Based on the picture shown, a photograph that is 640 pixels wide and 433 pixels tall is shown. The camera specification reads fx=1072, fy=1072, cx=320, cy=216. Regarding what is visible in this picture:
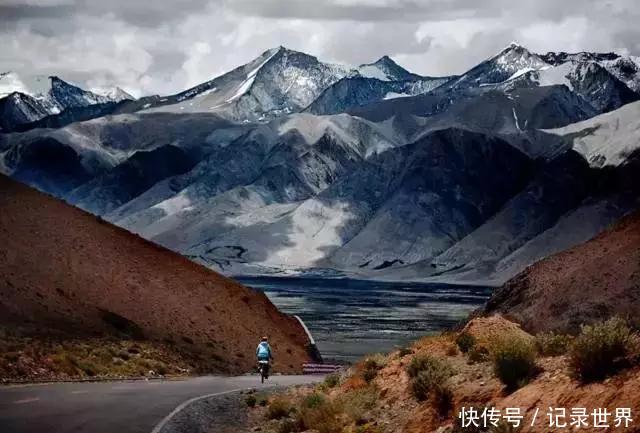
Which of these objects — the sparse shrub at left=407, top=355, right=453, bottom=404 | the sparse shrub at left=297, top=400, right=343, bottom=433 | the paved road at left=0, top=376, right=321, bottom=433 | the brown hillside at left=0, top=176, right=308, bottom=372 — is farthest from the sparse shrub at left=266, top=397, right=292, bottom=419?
the brown hillside at left=0, top=176, right=308, bottom=372

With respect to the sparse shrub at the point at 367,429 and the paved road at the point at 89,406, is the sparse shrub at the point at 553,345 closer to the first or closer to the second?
the sparse shrub at the point at 367,429

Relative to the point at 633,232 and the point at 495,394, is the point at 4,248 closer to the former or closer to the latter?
the point at 633,232

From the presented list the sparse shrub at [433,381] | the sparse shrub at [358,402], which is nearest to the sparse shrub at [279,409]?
the sparse shrub at [358,402]

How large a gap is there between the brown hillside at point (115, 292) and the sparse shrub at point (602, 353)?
3161 cm

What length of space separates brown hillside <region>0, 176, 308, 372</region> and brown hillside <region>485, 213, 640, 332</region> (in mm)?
15010

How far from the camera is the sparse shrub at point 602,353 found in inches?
619

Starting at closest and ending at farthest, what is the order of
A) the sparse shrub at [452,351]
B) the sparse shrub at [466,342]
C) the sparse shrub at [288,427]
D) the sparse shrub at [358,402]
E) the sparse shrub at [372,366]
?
the sparse shrub at [358,402] < the sparse shrub at [288,427] < the sparse shrub at [466,342] < the sparse shrub at [452,351] < the sparse shrub at [372,366]

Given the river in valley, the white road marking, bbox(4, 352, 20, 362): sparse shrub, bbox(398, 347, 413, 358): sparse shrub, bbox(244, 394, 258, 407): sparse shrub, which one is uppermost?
the river in valley

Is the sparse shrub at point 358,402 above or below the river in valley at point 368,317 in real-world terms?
below

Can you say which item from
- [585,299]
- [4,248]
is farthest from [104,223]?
[585,299]

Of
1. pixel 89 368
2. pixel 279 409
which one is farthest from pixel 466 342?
pixel 89 368

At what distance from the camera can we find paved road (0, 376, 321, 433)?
20844 mm

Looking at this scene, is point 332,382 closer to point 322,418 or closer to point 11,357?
point 322,418

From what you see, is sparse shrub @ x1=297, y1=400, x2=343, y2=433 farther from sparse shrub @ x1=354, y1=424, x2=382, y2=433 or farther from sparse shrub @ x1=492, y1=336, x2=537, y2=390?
sparse shrub @ x1=492, y1=336, x2=537, y2=390
